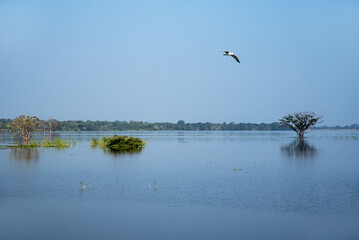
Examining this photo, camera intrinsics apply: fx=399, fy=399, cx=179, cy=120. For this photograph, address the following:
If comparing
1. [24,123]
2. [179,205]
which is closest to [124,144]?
[24,123]

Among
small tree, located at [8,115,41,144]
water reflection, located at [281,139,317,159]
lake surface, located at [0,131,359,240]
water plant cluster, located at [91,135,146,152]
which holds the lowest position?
lake surface, located at [0,131,359,240]

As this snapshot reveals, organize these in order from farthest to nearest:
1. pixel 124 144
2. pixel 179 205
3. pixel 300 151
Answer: pixel 124 144 < pixel 300 151 < pixel 179 205

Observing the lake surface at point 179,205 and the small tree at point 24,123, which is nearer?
the lake surface at point 179,205

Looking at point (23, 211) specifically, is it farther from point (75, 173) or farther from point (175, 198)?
point (75, 173)

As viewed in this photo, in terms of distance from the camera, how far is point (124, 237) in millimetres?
13367

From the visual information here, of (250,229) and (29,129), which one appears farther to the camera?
(29,129)

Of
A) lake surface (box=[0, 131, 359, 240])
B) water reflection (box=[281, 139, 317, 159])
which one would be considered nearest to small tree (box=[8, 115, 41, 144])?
lake surface (box=[0, 131, 359, 240])

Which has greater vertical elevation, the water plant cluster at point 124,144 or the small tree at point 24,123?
the small tree at point 24,123

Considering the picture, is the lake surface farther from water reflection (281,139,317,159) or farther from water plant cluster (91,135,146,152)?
water plant cluster (91,135,146,152)

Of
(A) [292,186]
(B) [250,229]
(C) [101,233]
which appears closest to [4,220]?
(C) [101,233]

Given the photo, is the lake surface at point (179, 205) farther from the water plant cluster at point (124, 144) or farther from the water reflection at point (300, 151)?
the water plant cluster at point (124, 144)

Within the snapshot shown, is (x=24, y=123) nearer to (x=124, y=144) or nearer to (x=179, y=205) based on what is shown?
(x=124, y=144)

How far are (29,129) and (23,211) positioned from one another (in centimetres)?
4705

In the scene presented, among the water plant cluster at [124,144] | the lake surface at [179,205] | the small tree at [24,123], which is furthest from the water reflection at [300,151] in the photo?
the small tree at [24,123]
